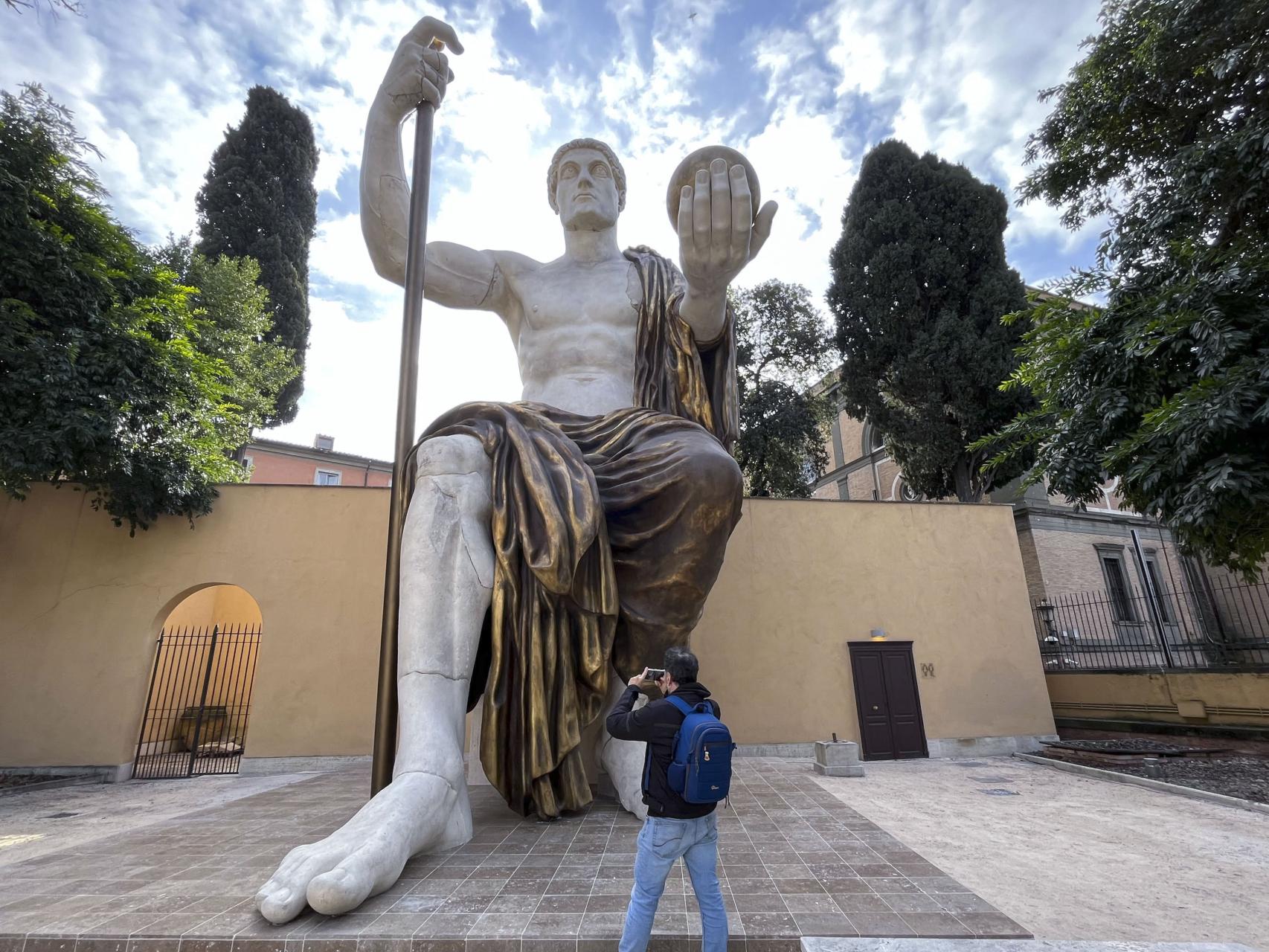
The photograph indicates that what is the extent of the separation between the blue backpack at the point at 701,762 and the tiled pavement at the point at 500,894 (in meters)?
0.26

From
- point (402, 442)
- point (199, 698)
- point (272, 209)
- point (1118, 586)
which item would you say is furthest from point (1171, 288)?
point (272, 209)

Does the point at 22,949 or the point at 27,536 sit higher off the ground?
the point at 27,536

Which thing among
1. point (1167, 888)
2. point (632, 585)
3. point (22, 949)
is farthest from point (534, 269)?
point (1167, 888)

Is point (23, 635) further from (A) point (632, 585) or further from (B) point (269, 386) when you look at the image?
(A) point (632, 585)

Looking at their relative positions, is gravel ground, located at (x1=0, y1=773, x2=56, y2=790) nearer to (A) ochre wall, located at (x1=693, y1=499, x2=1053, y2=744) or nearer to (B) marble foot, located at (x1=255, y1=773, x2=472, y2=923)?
(A) ochre wall, located at (x1=693, y1=499, x2=1053, y2=744)

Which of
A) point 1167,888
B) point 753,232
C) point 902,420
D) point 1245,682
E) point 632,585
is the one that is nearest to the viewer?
point 753,232

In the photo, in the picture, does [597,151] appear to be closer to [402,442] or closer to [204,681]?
[402,442]

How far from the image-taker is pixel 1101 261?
811 cm

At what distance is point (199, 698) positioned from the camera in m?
11.0

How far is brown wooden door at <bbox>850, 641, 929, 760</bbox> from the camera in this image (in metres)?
9.11

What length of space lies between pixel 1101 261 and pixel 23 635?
45.5ft

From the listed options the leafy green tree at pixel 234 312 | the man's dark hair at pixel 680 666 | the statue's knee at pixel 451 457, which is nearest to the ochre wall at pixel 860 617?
the statue's knee at pixel 451 457

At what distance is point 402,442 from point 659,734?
1211 millimetres

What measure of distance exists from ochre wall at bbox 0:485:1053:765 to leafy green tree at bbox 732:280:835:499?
20.3 ft
